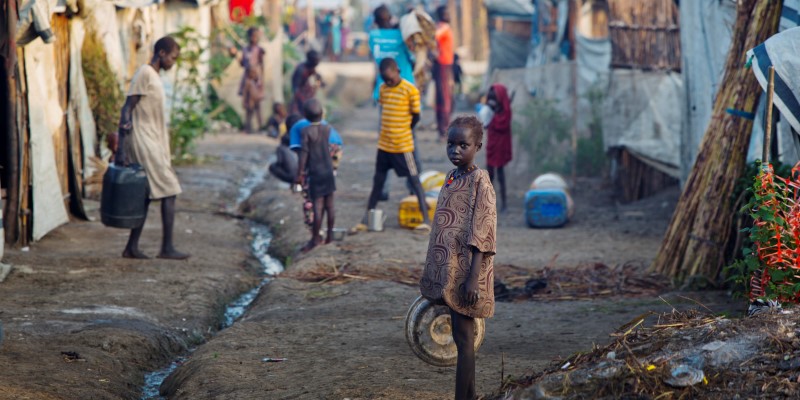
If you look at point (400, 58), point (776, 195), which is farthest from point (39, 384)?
point (400, 58)

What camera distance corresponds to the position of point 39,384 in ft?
15.4

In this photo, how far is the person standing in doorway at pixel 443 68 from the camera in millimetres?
16172

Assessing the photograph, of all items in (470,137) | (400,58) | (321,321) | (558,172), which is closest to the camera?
(470,137)

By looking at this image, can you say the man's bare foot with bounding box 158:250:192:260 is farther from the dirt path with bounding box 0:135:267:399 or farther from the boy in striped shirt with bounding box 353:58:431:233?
the boy in striped shirt with bounding box 353:58:431:233

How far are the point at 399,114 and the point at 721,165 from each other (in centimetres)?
296

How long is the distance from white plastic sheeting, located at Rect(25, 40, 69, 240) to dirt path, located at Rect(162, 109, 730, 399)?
6.21 feet

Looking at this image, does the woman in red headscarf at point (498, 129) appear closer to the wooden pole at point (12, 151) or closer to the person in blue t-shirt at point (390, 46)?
the person in blue t-shirt at point (390, 46)

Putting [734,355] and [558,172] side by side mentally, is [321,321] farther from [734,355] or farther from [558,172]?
[558,172]

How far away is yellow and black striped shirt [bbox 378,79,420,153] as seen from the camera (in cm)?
871

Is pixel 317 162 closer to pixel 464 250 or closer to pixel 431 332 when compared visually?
pixel 431 332

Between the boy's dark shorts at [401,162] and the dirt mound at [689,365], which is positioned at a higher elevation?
the boy's dark shorts at [401,162]

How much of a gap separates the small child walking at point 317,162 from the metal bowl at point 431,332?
3765 millimetres

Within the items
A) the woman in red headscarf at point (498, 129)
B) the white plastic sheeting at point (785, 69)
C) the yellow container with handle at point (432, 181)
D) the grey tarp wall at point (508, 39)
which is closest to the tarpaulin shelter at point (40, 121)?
the yellow container with handle at point (432, 181)

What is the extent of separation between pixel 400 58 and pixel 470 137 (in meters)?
6.26
